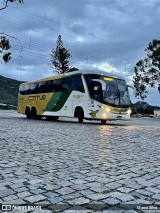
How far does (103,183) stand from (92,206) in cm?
110

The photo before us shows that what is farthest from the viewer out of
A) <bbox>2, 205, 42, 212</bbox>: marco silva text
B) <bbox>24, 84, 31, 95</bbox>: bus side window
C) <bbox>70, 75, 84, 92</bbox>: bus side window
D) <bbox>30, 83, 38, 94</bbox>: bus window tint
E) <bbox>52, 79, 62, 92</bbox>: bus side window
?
<bbox>24, 84, 31, 95</bbox>: bus side window

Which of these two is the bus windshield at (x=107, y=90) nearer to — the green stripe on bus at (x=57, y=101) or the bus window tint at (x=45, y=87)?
the green stripe on bus at (x=57, y=101)

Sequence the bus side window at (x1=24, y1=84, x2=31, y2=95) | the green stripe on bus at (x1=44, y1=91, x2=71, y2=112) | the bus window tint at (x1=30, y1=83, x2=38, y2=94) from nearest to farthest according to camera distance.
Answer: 1. the green stripe on bus at (x1=44, y1=91, x2=71, y2=112)
2. the bus window tint at (x1=30, y1=83, x2=38, y2=94)
3. the bus side window at (x1=24, y1=84, x2=31, y2=95)

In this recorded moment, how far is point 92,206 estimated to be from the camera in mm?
3775

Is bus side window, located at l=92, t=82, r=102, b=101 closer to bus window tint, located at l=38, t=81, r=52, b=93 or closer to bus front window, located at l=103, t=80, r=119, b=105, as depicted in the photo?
bus front window, located at l=103, t=80, r=119, b=105

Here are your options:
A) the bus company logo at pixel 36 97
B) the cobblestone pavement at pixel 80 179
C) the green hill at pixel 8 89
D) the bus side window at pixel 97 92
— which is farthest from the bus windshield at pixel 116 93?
the green hill at pixel 8 89

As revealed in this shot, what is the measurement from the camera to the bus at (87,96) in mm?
22109

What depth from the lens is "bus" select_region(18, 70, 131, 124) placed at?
2211 cm

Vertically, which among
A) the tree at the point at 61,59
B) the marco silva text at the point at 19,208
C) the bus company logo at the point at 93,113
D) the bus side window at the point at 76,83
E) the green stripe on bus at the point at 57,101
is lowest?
the marco silva text at the point at 19,208

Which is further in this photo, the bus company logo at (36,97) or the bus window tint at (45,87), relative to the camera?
the bus company logo at (36,97)

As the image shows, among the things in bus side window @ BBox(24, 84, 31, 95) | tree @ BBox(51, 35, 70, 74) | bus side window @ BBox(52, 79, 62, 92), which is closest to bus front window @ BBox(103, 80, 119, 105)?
bus side window @ BBox(52, 79, 62, 92)

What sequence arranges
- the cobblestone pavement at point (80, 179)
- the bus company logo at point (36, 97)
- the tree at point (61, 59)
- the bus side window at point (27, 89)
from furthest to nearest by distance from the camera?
the tree at point (61, 59), the bus side window at point (27, 89), the bus company logo at point (36, 97), the cobblestone pavement at point (80, 179)

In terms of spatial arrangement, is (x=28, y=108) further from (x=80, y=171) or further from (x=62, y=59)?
(x=62, y=59)

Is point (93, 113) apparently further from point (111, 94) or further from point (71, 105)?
point (71, 105)
